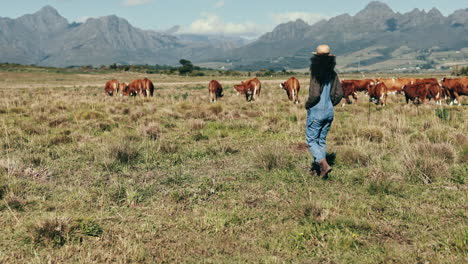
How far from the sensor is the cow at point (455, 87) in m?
19.1

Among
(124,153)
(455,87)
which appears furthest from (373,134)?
(455,87)

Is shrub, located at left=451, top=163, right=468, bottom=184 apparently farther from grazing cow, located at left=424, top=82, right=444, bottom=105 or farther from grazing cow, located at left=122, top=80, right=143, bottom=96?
grazing cow, located at left=122, top=80, right=143, bottom=96

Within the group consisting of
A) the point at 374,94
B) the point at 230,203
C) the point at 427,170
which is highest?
the point at 374,94

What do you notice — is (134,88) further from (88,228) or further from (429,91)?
(88,228)

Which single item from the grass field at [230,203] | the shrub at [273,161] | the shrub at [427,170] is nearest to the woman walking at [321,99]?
the grass field at [230,203]

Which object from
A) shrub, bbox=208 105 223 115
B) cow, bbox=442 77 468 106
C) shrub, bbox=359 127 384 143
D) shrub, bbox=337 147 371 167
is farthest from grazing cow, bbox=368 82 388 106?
shrub, bbox=337 147 371 167

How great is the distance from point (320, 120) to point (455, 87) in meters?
15.9

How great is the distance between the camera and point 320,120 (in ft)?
22.5

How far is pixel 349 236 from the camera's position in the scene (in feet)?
14.6

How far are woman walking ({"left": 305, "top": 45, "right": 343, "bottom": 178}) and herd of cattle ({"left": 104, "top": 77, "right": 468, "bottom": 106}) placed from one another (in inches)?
519

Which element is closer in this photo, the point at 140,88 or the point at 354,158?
the point at 354,158

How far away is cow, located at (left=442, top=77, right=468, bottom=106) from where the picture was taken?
19062 millimetres

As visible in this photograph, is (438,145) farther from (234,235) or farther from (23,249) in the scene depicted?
(23,249)

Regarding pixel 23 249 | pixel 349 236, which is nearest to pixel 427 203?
pixel 349 236
